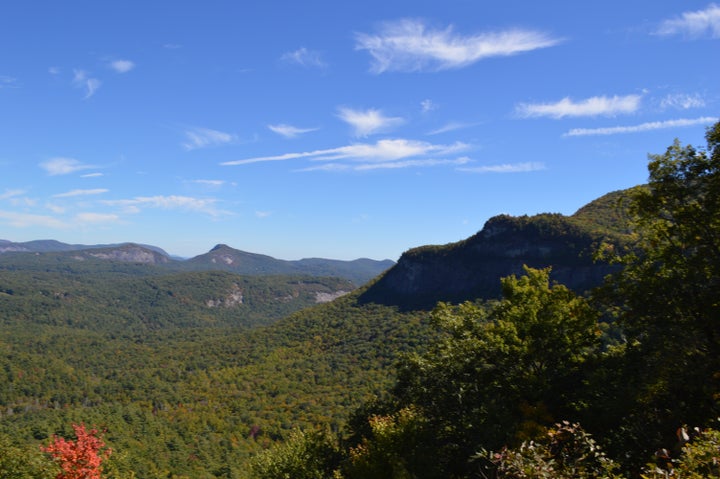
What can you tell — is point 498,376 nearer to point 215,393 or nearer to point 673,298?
point 673,298

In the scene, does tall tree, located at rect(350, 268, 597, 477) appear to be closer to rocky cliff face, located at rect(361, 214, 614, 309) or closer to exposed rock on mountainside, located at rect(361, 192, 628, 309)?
exposed rock on mountainside, located at rect(361, 192, 628, 309)

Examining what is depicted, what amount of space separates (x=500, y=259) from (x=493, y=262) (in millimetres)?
3426

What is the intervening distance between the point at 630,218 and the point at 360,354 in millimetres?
132457

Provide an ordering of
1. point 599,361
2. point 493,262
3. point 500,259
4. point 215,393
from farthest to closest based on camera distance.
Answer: point 493,262
point 500,259
point 215,393
point 599,361

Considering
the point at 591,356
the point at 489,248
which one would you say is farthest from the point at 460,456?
the point at 489,248

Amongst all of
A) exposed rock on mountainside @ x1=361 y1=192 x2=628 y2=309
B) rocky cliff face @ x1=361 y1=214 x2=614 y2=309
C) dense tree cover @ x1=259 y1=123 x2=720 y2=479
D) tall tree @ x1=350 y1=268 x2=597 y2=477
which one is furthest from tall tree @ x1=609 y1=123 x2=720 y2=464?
rocky cliff face @ x1=361 y1=214 x2=614 y2=309

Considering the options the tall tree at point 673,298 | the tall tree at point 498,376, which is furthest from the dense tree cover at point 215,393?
the tall tree at point 673,298

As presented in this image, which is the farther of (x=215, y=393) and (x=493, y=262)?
(x=493, y=262)

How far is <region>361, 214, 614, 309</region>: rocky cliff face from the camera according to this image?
12300 cm

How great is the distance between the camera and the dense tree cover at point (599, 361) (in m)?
15.0

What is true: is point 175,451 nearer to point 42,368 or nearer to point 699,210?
point 42,368

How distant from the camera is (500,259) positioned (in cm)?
15800

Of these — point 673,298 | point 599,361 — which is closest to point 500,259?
point 599,361

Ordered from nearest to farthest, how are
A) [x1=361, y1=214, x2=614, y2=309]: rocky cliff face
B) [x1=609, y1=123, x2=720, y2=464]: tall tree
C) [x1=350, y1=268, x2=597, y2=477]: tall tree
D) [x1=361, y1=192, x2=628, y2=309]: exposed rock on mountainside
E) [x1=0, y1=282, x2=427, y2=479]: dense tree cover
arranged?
1. [x1=609, y1=123, x2=720, y2=464]: tall tree
2. [x1=350, y1=268, x2=597, y2=477]: tall tree
3. [x1=0, y1=282, x2=427, y2=479]: dense tree cover
4. [x1=361, y1=192, x2=628, y2=309]: exposed rock on mountainside
5. [x1=361, y1=214, x2=614, y2=309]: rocky cliff face
